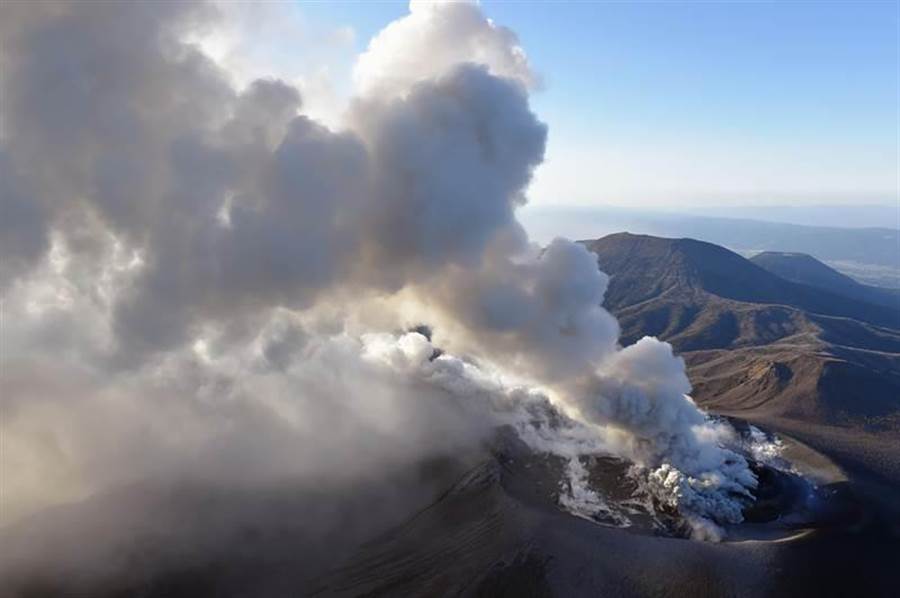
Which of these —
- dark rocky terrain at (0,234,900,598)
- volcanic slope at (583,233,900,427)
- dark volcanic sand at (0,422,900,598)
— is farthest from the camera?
volcanic slope at (583,233,900,427)

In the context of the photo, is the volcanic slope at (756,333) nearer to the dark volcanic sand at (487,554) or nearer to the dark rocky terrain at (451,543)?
the dark rocky terrain at (451,543)

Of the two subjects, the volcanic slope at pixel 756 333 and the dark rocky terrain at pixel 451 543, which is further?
the volcanic slope at pixel 756 333

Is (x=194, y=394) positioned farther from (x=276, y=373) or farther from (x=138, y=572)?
(x=138, y=572)

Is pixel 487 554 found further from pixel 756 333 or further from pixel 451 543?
pixel 756 333

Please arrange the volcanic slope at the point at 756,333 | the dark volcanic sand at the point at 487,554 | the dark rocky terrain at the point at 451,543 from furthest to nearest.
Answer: the volcanic slope at the point at 756,333 → the dark rocky terrain at the point at 451,543 → the dark volcanic sand at the point at 487,554

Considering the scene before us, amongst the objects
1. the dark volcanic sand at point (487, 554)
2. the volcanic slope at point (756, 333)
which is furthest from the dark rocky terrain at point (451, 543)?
the volcanic slope at point (756, 333)

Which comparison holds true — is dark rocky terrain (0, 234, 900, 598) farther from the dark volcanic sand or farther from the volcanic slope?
the volcanic slope

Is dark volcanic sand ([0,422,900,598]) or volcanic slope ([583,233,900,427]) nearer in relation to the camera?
dark volcanic sand ([0,422,900,598])

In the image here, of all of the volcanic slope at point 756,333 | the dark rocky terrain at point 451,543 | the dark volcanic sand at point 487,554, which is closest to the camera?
the dark volcanic sand at point 487,554

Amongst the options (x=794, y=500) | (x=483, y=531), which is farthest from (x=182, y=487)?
(x=794, y=500)

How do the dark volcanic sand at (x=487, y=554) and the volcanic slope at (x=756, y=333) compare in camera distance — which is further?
the volcanic slope at (x=756, y=333)

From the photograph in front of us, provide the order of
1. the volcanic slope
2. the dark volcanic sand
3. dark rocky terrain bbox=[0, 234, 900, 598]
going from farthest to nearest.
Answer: the volcanic slope < dark rocky terrain bbox=[0, 234, 900, 598] < the dark volcanic sand

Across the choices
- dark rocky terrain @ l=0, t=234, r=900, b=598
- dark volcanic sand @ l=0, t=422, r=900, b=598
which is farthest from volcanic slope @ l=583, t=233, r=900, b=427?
dark volcanic sand @ l=0, t=422, r=900, b=598
